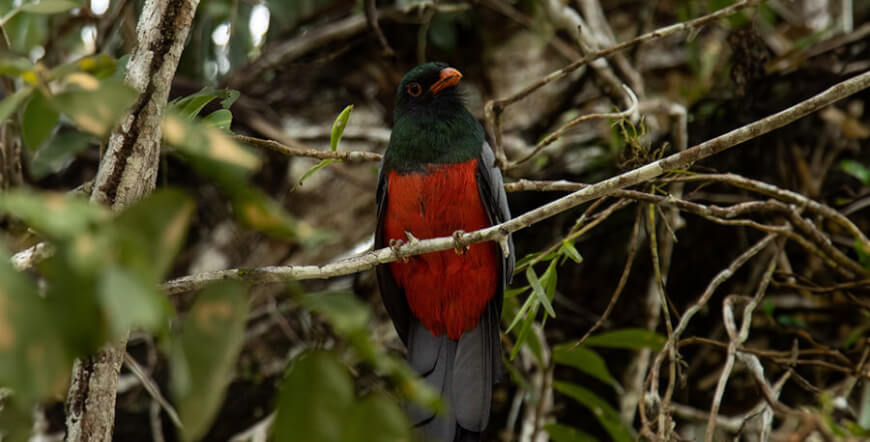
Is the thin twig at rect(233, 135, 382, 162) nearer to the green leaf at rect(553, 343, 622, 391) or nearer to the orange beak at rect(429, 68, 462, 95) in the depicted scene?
the orange beak at rect(429, 68, 462, 95)

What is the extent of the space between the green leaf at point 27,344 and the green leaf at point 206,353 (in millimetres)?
111

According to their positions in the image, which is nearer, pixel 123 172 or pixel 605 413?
pixel 123 172

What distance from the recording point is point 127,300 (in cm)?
70

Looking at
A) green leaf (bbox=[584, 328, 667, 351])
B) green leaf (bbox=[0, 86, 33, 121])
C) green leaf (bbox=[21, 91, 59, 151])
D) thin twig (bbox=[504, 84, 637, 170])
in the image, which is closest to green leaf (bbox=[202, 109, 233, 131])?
green leaf (bbox=[21, 91, 59, 151])

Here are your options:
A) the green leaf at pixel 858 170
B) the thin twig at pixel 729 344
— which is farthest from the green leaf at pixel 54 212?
the green leaf at pixel 858 170

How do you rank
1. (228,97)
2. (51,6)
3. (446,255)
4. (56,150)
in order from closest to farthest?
(51,6)
(228,97)
(446,255)
(56,150)

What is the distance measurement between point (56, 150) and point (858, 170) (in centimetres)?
348

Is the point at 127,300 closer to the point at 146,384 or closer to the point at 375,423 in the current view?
the point at 375,423

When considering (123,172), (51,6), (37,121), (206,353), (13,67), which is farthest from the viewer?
(123,172)

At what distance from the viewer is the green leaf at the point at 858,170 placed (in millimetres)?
3230

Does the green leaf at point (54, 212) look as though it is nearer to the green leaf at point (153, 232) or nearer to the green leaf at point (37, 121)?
the green leaf at point (153, 232)

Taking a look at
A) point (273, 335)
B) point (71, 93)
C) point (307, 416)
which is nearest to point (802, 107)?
point (307, 416)

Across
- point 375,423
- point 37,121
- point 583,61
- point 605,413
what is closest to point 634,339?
point 605,413

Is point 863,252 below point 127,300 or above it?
below
